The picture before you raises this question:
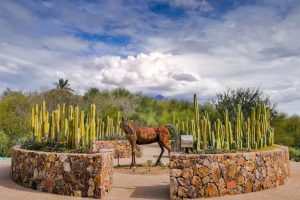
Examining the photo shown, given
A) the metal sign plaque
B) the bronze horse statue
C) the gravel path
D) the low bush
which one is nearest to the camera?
the gravel path

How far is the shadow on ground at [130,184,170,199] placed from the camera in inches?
430

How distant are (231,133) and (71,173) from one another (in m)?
5.38

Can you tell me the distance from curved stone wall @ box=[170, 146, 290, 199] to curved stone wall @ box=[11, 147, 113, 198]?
2097 millimetres

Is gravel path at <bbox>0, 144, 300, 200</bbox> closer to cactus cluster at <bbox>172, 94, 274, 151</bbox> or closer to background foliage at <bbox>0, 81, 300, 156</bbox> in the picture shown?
cactus cluster at <bbox>172, 94, 274, 151</bbox>

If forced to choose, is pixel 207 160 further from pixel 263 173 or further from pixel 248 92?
pixel 248 92

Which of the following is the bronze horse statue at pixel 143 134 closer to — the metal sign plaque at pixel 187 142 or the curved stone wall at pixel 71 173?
the curved stone wall at pixel 71 173

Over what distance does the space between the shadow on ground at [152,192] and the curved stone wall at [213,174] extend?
2.54 feet

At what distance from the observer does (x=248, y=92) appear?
1084 inches

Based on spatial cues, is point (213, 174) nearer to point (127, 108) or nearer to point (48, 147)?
point (48, 147)

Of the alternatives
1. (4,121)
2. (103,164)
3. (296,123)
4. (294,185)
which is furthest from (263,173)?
(296,123)

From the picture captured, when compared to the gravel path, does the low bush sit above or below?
above

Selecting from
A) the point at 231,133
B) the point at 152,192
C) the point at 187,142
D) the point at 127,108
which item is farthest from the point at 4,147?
the point at 127,108

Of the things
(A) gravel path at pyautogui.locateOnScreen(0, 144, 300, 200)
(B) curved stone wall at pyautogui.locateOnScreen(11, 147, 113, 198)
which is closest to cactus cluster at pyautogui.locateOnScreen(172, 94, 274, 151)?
(A) gravel path at pyautogui.locateOnScreen(0, 144, 300, 200)

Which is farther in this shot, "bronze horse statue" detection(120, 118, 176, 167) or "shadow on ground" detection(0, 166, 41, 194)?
"bronze horse statue" detection(120, 118, 176, 167)
